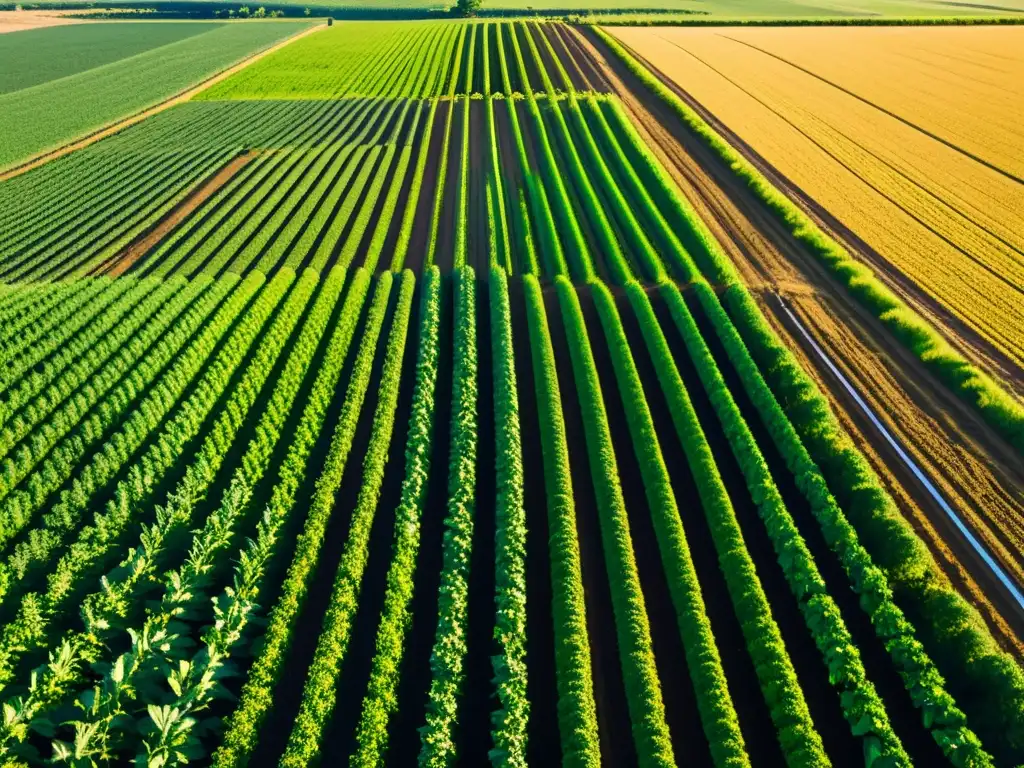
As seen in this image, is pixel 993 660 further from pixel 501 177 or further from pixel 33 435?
pixel 501 177

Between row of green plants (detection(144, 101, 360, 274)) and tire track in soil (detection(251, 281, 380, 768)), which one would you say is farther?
row of green plants (detection(144, 101, 360, 274))

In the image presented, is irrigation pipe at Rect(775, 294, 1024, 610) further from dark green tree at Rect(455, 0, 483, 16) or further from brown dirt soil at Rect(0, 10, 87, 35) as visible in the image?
brown dirt soil at Rect(0, 10, 87, 35)

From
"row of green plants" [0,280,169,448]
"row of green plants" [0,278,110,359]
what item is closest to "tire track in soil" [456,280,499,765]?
"row of green plants" [0,280,169,448]

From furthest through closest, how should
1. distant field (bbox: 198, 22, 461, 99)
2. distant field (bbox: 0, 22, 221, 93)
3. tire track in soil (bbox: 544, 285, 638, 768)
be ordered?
distant field (bbox: 0, 22, 221, 93), distant field (bbox: 198, 22, 461, 99), tire track in soil (bbox: 544, 285, 638, 768)

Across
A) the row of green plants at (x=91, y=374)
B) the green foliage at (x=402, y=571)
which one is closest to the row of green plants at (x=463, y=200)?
the green foliage at (x=402, y=571)

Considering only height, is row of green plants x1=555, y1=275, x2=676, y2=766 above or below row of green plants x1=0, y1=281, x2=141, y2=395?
below

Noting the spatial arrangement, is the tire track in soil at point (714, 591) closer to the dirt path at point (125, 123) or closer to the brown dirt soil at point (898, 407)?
the brown dirt soil at point (898, 407)

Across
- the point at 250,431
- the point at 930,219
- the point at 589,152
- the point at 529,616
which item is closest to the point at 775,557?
the point at 529,616
